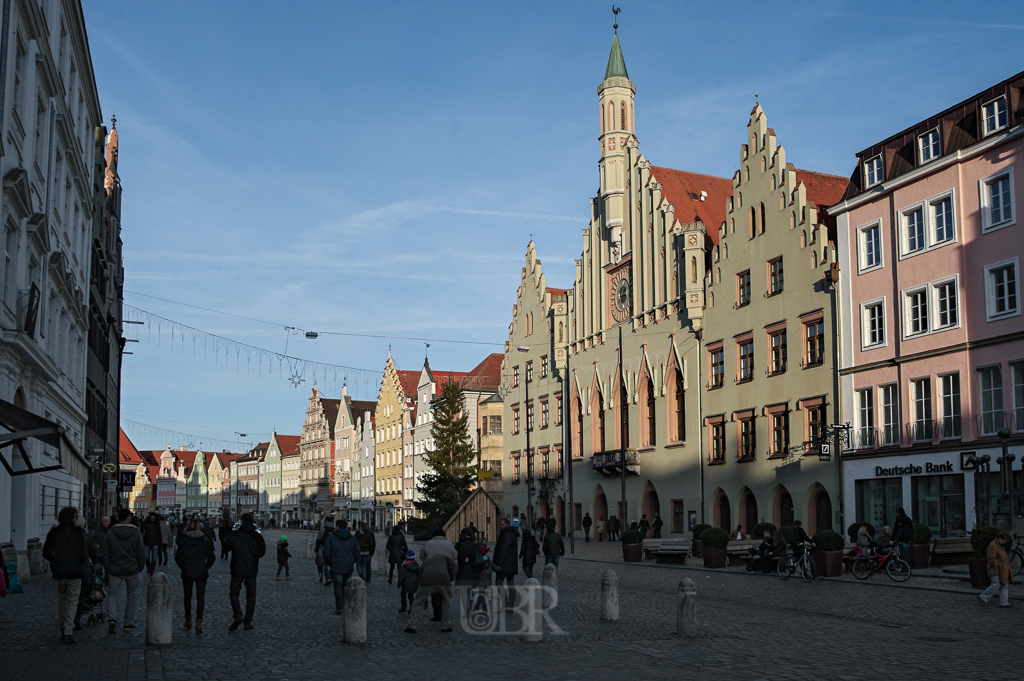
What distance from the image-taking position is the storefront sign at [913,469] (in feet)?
114

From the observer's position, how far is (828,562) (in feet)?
93.0

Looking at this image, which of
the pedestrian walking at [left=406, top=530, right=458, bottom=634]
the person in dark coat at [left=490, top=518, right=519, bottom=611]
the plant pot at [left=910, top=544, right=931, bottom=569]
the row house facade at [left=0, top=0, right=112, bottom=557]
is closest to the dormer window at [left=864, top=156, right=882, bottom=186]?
the plant pot at [left=910, top=544, right=931, bottom=569]

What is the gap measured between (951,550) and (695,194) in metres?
33.4

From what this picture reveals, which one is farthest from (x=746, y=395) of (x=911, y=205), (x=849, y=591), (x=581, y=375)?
(x=849, y=591)

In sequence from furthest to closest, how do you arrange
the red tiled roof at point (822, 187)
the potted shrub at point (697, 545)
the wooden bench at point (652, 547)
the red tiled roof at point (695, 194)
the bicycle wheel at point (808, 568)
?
the red tiled roof at point (695, 194) → the red tiled roof at point (822, 187) → the potted shrub at point (697, 545) → the wooden bench at point (652, 547) → the bicycle wheel at point (808, 568)

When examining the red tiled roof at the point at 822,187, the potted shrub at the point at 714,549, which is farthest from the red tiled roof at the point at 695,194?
the potted shrub at the point at 714,549

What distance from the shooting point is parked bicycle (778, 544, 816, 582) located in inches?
1090

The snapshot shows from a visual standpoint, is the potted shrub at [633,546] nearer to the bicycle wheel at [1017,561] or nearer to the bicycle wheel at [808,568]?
the bicycle wheel at [808,568]

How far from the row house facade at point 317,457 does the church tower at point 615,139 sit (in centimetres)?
Answer: 8445

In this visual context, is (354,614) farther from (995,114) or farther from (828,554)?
(995,114)

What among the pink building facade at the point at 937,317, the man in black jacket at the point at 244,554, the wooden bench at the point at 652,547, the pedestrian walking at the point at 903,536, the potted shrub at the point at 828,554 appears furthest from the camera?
the wooden bench at the point at 652,547

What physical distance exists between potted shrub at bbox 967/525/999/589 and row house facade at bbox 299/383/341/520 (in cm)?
11603

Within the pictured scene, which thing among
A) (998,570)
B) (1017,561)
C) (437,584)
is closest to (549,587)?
(437,584)

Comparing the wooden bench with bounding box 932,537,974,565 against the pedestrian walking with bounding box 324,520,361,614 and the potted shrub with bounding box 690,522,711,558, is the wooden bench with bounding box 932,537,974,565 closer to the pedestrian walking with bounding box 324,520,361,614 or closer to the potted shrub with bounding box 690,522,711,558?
the potted shrub with bounding box 690,522,711,558
